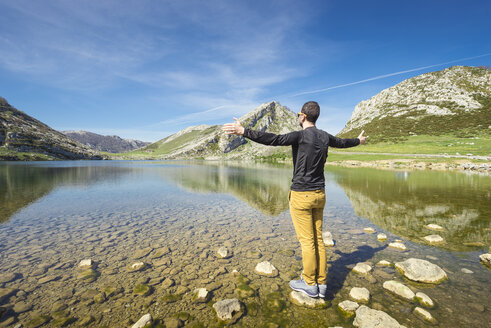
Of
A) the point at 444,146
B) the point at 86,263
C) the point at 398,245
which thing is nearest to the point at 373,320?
the point at 398,245

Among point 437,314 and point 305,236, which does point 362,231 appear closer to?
point 437,314

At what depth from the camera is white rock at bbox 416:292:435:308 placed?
5.82m

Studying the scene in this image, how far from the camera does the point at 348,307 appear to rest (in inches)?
226

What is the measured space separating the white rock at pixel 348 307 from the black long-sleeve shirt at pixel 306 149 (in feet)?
10.5

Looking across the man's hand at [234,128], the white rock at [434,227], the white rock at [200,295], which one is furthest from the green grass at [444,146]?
the white rock at [200,295]

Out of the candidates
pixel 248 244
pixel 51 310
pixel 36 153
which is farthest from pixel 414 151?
pixel 36 153

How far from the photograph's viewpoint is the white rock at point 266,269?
7794 millimetres

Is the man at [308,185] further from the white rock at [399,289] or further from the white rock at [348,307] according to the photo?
the white rock at [399,289]

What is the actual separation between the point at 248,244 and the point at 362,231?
271 inches

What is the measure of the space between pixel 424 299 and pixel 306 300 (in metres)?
3.25

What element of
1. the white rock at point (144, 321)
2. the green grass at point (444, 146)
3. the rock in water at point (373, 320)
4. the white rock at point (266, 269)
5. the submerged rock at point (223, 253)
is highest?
the green grass at point (444, 146)

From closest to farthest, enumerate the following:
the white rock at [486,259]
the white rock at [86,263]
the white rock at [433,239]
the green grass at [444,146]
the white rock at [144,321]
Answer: the white rock at [144,321] → the white rock at [486,259] → the white rock at [86,263] → the white rock at [433,239] → the green grass at [444,146]

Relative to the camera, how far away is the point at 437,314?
17.9ft

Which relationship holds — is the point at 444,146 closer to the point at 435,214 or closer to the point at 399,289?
the point at 435,214
